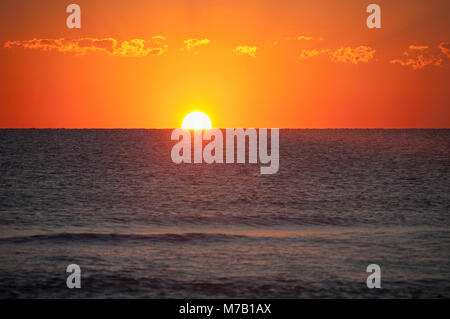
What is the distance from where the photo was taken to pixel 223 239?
24.8 m

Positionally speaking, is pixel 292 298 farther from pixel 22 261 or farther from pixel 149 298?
pixel 22 261

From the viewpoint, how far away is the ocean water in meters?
16.5

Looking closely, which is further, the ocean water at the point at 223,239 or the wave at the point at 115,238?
the wave at the point at 115,238

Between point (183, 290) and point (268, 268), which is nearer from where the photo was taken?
point (183, 290)

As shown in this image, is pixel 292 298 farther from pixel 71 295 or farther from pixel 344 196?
pixel 344 196

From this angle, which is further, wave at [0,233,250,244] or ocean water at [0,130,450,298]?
wave at [0,233,250,244]

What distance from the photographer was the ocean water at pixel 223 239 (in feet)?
54.0

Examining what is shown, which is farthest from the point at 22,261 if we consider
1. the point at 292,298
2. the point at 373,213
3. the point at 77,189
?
the point at 77,189
